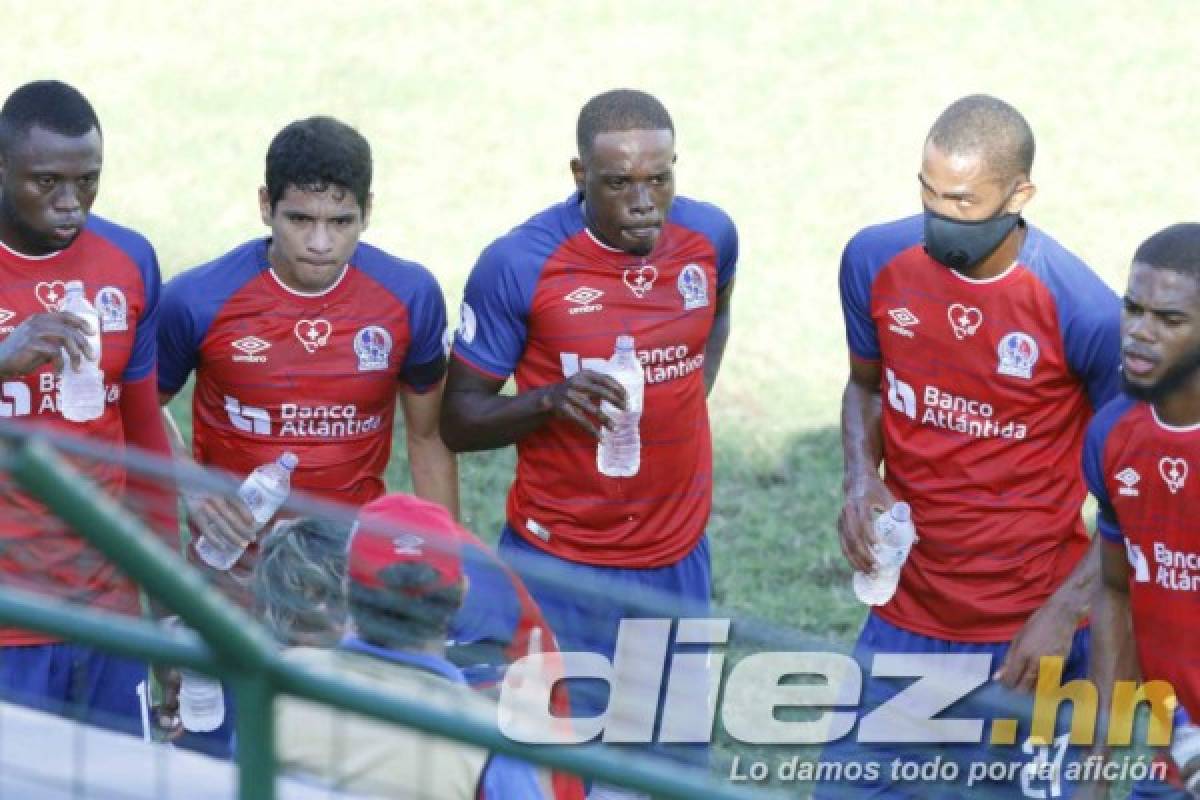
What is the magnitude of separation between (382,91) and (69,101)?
1145 centimetres

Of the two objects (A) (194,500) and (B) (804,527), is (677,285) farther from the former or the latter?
(B) (804,527)

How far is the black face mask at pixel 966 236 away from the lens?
627 centimetres

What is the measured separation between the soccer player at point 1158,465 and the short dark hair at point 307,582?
2103mm

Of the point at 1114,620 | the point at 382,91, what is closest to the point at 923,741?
the point at 1114,620

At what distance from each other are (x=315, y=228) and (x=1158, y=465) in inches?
100

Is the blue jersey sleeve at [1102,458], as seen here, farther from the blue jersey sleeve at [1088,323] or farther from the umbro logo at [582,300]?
the umbro logo at [582,300]

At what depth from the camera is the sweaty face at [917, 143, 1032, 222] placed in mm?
6266

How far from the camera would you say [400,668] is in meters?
4.21

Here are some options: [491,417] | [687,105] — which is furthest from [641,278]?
[687,105]

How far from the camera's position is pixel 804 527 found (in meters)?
10.2

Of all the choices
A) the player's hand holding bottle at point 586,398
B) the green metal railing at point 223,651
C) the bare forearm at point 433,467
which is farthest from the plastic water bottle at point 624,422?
the green metal railing at point 223,651

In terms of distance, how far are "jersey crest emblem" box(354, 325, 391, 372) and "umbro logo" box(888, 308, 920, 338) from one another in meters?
1.54

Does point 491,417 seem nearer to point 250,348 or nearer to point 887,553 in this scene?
point 250,348

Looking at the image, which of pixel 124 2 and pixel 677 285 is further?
pixel 124 2
